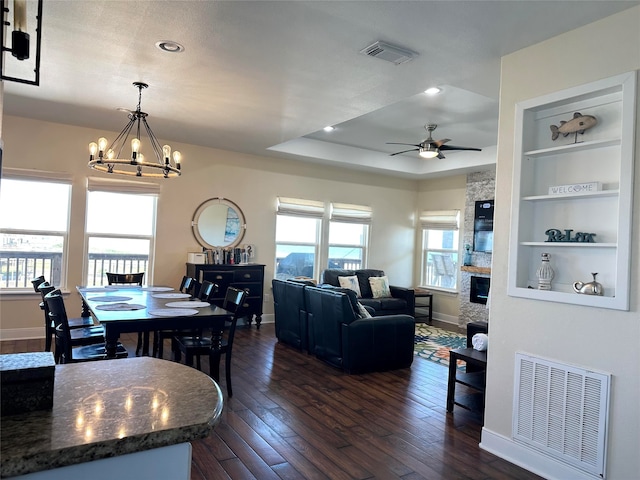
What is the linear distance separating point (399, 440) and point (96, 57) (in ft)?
11.8

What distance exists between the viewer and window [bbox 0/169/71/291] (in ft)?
17.8

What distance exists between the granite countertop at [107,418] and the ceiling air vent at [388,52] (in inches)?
97.5

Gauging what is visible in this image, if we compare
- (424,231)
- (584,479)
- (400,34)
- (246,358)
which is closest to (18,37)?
(400,34)

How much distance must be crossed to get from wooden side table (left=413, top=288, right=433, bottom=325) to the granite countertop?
6822mm

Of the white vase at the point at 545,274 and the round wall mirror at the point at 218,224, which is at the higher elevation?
the round wall mirror at the point at 218,224

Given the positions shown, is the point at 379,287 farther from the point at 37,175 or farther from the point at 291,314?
the point at 37,175

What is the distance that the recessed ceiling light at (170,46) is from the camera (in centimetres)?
305

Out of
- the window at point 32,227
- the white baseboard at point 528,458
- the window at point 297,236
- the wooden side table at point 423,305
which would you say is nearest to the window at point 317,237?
the window at point 297,236

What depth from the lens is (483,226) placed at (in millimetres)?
7293

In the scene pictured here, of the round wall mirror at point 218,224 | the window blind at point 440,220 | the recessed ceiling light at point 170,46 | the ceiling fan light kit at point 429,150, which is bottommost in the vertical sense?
the round wall mirror at point 218,224

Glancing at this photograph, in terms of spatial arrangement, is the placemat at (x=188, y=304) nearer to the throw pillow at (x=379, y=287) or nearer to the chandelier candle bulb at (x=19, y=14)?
the chandelier candle bulb at (x=19, y=14)

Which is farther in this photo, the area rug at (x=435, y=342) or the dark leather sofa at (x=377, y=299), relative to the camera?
the dark leather sofa at (x=377, y=299)

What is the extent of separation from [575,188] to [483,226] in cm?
479

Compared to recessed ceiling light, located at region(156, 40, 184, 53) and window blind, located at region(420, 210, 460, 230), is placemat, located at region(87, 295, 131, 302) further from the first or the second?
window blind, located at region(420, 210, 460, 230)
